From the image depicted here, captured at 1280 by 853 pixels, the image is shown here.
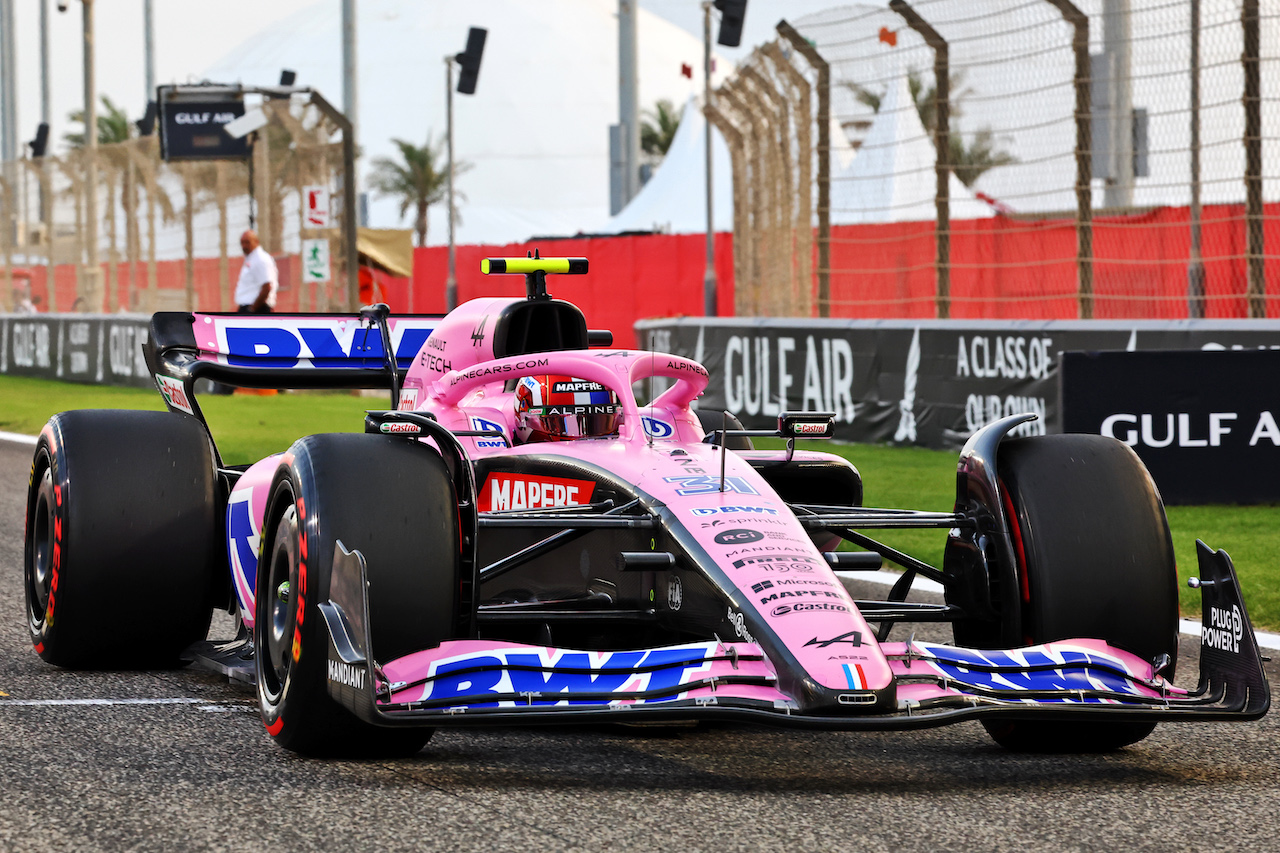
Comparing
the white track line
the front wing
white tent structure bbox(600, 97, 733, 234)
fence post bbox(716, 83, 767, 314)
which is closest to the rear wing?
the white track line

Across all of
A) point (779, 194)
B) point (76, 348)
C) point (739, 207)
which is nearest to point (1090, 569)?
point (779, 194)

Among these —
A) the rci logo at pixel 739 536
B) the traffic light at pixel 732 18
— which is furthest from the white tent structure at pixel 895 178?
the rci logo at pixel 739 536

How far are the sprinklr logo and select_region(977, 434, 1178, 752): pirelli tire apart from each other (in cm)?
13

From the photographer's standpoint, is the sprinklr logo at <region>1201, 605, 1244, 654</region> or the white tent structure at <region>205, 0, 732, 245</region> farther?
the white tent structure at <region>205, 0, 732, 245</region>

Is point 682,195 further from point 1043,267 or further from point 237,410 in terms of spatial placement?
point 1043,267

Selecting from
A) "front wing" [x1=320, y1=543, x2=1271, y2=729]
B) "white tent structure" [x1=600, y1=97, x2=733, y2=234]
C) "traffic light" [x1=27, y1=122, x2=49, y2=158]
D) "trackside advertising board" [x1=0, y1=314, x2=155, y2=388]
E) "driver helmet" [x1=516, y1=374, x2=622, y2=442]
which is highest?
"traffic light" [x1=27, y1=122, x2=49, y2=158]

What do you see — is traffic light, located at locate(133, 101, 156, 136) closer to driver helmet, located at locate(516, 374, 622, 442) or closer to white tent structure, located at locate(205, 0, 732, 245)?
driver helmet, located at locate(516, 374, 622, 442)

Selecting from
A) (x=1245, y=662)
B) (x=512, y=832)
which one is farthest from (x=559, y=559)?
(x=1245, y=662)

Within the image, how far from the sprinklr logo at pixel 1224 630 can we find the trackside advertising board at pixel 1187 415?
18.5 feet

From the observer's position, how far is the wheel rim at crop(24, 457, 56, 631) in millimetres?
6121

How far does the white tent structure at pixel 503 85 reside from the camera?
111812 millimetres

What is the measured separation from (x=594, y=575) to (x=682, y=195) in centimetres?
3645

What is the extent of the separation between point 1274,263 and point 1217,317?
47cm

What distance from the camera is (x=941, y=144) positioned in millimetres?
13125
